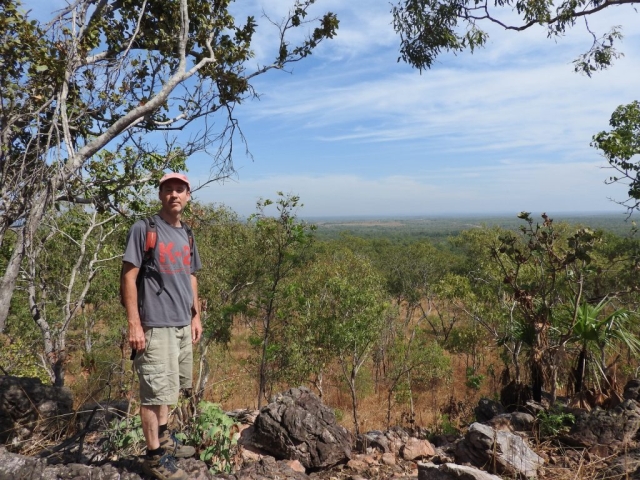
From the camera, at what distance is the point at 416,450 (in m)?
4.53

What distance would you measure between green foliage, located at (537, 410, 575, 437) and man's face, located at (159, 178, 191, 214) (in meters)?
4.34

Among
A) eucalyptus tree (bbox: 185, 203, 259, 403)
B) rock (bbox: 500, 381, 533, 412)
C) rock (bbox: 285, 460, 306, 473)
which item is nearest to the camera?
rock (bbox: 285, 460, 306, 473)

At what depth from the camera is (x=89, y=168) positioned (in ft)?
13.1

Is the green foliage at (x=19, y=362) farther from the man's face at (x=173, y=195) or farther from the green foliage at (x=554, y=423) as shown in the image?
the green foliage at (x=554, y=423)

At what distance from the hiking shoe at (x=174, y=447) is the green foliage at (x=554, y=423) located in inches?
144

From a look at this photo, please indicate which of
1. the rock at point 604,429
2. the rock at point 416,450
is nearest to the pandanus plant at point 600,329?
the rock at point 604,429

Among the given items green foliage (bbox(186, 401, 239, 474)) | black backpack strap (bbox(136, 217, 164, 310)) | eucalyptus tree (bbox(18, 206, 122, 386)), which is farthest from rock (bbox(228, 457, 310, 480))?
eucalyptus tree (bbox(18, 206, 122, 386))

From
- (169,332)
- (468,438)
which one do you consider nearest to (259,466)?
(169,332)

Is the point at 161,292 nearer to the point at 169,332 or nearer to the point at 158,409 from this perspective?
the point at 169,332

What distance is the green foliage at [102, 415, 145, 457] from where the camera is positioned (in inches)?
129

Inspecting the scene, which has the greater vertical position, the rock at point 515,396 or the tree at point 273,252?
the tree at point 273,252

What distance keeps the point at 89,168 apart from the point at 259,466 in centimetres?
312

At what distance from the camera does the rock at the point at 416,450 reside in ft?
14.7

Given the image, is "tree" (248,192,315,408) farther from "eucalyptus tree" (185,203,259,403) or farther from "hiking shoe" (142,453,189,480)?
"hiking shoe" (142,453,189,480)
